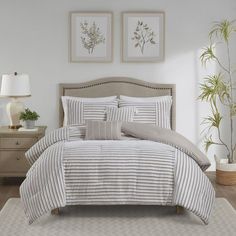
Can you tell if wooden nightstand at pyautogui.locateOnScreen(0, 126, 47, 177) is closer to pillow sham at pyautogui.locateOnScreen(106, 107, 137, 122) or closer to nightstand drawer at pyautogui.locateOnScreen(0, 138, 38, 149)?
nightstand drawer at pyautogui.locateOnScreen(0, 138, 38, 149)

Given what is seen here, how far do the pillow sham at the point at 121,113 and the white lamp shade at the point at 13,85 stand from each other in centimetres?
98

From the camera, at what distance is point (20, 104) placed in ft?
20.1

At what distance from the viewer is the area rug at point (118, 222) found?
411cm

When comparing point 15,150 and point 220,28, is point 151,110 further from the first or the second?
point 15,150

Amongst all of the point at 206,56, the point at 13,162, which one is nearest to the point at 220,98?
the point at 206,56

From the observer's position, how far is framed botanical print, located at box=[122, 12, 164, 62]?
630 centimetres

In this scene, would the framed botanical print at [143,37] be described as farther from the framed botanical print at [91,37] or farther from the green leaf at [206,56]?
the green leaf at [206,56]

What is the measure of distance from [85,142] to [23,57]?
2002mm

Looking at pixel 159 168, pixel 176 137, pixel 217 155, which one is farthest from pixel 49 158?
pixel 217 155

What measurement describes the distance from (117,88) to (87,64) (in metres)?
0.46

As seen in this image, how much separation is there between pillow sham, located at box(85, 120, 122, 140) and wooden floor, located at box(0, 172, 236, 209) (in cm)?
100

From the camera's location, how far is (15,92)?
597cm

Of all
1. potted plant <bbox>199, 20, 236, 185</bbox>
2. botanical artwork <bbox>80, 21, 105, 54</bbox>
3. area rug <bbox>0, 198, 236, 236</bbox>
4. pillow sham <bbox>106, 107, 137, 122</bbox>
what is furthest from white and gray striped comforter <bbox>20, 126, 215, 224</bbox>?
botanical artwork <bbox>80, 21, 105, 54</bbox>

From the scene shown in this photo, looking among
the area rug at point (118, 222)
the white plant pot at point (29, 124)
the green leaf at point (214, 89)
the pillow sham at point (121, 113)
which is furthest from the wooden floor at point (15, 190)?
the pillow sham at point (121, 113)
